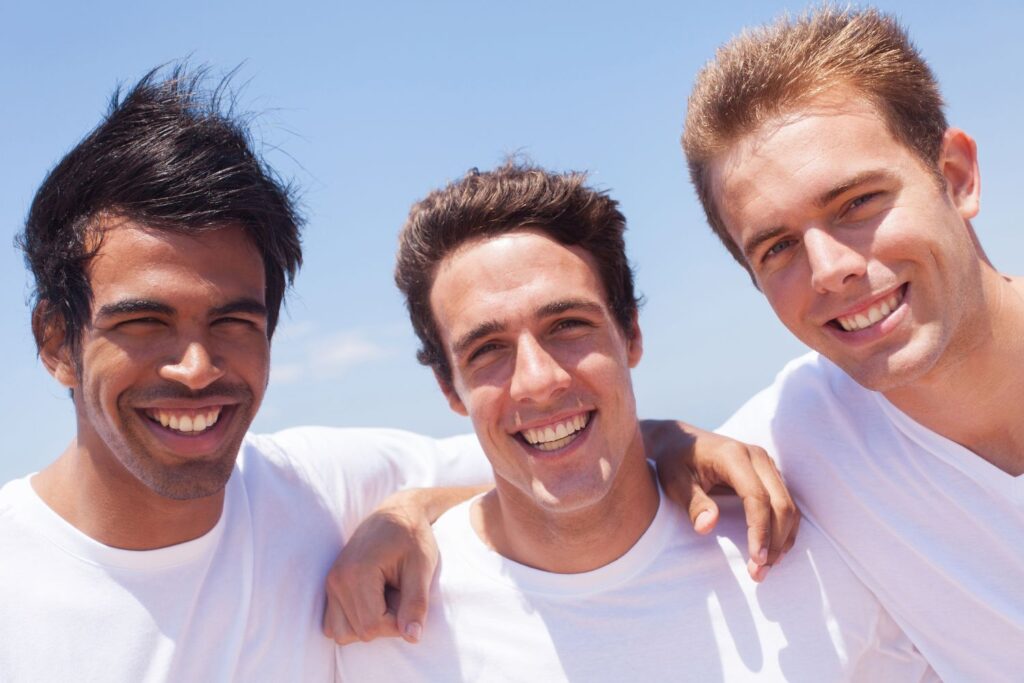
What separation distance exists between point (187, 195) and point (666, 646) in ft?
8.67

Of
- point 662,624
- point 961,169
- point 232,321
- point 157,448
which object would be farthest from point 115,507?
point 961,169

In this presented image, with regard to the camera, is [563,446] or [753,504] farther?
[563,446]

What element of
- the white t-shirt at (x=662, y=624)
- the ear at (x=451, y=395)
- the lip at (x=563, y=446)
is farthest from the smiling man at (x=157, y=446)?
the lip at (x=563, y=446)

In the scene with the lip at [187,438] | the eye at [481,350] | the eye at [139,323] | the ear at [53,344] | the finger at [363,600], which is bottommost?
the finger at [363,600]

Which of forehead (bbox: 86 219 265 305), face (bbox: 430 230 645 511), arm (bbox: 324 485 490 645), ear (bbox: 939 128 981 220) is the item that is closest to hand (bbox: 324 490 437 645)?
arm (bbox: 324 485 490 645)

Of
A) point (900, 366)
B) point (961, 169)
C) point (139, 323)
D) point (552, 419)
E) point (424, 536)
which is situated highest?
point (961, 169)

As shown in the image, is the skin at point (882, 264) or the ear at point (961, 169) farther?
the ear at point (961, 169)

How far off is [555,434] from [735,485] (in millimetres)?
745

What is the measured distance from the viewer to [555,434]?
3.51m

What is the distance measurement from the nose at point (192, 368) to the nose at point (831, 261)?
235cm

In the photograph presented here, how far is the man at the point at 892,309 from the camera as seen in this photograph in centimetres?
326

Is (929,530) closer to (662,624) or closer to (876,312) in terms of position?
(876,312)

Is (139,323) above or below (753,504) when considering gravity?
above

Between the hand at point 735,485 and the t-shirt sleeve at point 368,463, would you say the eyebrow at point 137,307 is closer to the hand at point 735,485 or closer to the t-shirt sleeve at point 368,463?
the t-shirt sleeve at point 368,463
